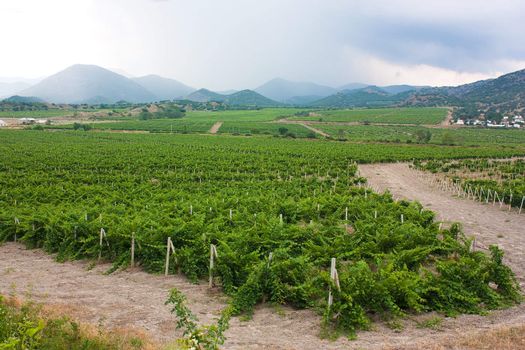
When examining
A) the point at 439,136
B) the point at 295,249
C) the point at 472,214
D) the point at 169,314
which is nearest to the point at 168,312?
the point at 169,314

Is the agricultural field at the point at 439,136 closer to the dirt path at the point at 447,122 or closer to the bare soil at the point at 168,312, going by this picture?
the dirt path at the point at 447,122

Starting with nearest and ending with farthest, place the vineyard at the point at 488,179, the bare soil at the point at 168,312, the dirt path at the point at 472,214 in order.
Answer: the bare soil at the point at 168,312
the dirt path at the point at 472,214
the vineyard at the point at 488,179

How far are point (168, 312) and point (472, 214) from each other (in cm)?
2109

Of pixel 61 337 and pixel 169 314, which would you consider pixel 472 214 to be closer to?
pixel 169 314

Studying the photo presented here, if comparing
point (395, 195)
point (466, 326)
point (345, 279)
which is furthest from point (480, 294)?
point (395, 195)

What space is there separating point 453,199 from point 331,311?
24598 millimetres

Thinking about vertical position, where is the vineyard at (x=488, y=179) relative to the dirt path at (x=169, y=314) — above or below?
below

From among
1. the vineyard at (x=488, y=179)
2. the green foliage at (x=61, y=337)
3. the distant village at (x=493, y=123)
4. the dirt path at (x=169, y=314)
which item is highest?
the distant village at (x=493, y=123)

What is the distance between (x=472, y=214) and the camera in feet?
78.7

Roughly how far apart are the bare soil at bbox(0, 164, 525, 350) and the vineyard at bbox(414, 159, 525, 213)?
11599 mm

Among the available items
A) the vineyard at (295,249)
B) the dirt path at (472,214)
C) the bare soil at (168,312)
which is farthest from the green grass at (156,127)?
the bare soil at (168,312)

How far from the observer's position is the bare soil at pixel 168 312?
8492 millimetres

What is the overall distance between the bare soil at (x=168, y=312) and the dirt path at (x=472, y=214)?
262 mm

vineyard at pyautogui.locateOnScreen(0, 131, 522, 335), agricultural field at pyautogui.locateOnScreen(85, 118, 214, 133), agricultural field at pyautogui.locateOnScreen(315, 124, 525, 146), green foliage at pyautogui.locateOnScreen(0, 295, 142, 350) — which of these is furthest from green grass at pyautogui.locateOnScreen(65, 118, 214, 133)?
green foliage at pyautogui.locateOnScreen(0, 295, 142, 350)
